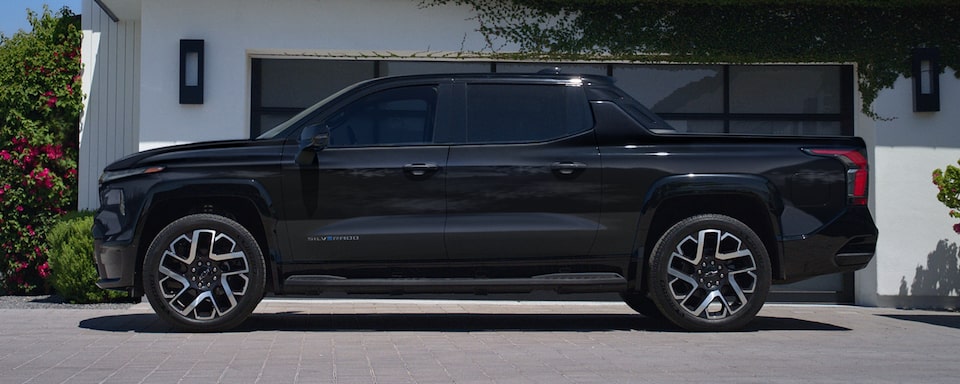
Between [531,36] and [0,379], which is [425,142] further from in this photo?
[531,36]

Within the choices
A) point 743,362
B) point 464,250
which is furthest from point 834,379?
point 464,250

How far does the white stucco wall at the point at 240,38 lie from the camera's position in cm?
1177

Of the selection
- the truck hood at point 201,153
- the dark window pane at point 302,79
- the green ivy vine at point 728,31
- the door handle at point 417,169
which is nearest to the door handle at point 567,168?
the door handle at point 417,169

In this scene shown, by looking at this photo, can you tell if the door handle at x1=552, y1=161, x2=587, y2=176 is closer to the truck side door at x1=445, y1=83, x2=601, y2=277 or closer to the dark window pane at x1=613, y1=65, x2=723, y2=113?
the truck side door at x1=445, y1=83, x2=601, y2=277

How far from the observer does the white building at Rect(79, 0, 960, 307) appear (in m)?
11.8

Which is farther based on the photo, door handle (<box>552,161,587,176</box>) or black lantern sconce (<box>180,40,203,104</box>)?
black lantern sconce (<box>180,40,203,104</box>)

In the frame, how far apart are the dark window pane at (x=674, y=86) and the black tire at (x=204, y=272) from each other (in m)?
5.81

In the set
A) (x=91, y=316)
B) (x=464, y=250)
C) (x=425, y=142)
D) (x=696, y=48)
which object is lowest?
(x=91, y=316)

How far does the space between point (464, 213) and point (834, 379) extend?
290 centimetres

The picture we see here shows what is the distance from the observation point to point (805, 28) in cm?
1207

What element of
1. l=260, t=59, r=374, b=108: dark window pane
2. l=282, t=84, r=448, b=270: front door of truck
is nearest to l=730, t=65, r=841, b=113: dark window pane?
l=260, t=59, r=374, b=108: dark window pane

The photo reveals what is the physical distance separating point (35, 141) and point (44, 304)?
1.90m

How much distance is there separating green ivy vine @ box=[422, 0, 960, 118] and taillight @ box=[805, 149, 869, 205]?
4.12 metres

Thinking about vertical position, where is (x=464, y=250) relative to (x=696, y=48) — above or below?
below
